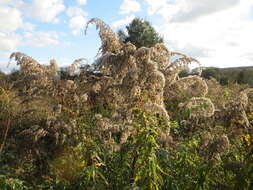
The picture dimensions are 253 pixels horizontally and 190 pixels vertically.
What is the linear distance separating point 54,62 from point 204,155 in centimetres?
241

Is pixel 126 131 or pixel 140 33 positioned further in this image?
pixel 140 33

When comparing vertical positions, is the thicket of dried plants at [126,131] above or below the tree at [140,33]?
below

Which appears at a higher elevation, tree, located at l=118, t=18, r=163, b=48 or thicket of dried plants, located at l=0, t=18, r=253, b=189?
tree, located at l=118, t=18, r=163, b=48

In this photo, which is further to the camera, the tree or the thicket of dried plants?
the tree

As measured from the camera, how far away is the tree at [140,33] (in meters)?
21.9

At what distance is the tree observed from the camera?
71.9ft

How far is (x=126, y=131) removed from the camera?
330 cm

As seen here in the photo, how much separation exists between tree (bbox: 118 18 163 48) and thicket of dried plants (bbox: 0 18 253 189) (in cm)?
1804

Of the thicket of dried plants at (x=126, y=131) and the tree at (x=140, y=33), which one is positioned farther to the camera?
the tree at (x=140, y=33)

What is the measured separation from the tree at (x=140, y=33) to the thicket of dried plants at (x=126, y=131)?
59.2 ft

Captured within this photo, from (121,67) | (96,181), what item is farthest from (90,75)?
(96,181)

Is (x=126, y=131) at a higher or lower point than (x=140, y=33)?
lower

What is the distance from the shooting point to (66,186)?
11.2 feet

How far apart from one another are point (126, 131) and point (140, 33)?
64.3ft
